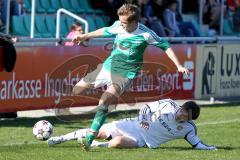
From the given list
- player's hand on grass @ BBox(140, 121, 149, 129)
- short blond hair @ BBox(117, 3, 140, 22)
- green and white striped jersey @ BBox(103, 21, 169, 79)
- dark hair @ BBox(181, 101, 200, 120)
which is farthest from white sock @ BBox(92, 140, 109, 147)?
short blond hair @ BBox(117, 3, 140, 22)

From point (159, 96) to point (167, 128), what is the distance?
645 cm

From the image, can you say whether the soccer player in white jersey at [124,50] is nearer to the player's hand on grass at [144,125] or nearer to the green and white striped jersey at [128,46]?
the green and white striped jersey at [128,46]

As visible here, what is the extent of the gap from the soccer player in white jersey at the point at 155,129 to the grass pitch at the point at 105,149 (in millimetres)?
151

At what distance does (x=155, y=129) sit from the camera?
11352 mm

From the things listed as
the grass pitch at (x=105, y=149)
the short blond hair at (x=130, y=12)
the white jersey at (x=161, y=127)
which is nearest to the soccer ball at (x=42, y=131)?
the grass pitch at (x=105, y=149)

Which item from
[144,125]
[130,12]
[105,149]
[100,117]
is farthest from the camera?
[144,125]

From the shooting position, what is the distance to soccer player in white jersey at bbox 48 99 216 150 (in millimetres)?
11219

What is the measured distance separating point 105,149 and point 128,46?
1.37m

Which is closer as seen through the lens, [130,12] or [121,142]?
[130,12]

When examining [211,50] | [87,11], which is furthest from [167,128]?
[87,11]

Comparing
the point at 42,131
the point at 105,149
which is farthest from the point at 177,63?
the point at 42,131

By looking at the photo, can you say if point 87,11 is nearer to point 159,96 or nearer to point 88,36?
point 159,96

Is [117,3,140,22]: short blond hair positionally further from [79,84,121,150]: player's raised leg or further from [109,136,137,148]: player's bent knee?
[109,136,137,148]: player's bent knee

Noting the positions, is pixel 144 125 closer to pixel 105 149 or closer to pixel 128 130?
pixel 128 130
